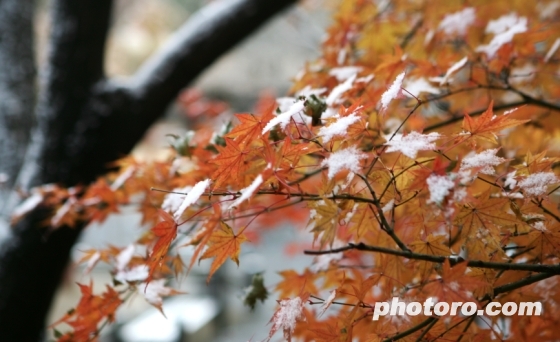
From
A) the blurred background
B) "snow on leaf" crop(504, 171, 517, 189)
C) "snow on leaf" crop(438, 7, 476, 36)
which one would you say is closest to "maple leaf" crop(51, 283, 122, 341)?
"snow on leaf" crop(504, 171, 517, 189)

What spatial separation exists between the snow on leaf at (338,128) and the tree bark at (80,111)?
1.50m

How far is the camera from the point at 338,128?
2.84 feet

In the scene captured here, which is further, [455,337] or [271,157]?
[455,337]

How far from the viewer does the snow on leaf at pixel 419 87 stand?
126cm

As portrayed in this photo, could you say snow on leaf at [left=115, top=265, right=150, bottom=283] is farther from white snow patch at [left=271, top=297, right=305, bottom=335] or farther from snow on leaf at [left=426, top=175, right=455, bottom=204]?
snow on leaf at [left=426, top=175, right=455, bottom=204]

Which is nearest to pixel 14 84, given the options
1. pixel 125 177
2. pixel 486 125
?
pixel 125 177

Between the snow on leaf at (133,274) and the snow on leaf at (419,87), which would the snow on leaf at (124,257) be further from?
the snow on leaf at (419,87)

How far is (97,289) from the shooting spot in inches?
241

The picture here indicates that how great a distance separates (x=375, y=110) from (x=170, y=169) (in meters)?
0.69

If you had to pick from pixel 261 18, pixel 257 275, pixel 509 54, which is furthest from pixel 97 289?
pixel 509 54

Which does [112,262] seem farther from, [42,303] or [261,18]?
[261,18]

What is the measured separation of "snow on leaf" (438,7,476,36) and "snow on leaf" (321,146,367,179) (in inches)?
41.1

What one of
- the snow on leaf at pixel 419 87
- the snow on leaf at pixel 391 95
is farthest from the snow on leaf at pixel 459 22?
the snow on leaf at pixel 391 95

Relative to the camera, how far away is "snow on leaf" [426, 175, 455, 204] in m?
0.75
